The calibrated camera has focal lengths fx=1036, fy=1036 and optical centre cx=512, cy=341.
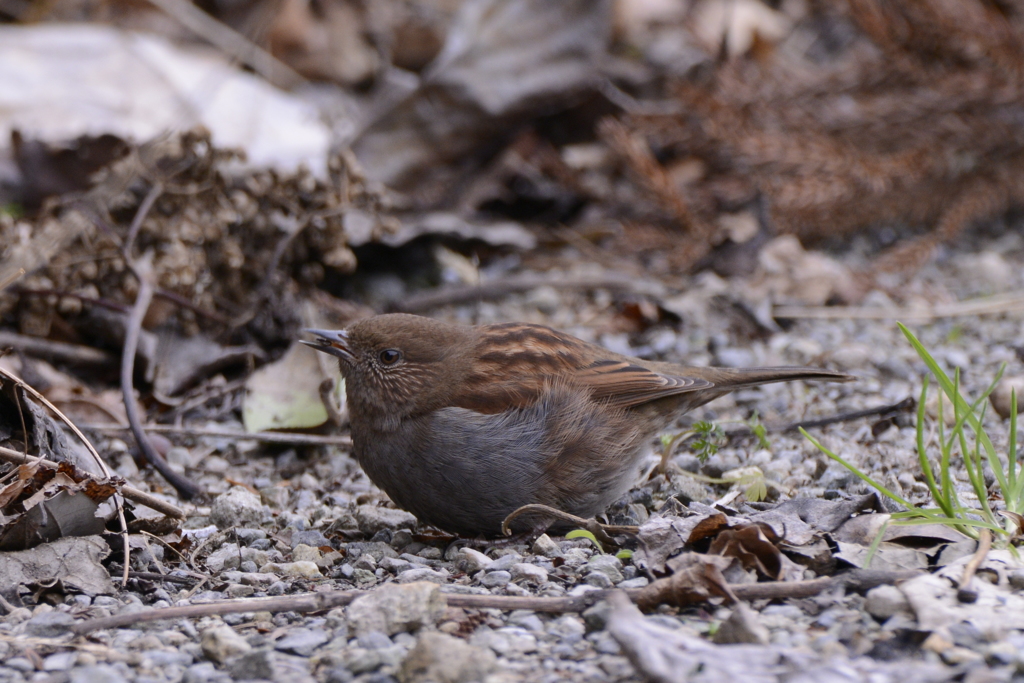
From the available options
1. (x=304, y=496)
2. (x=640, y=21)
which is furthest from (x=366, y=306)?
(x=640, y=21)

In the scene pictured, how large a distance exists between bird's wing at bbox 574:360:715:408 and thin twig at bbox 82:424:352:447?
1166mm

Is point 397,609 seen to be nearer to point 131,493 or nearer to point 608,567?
point 608,567

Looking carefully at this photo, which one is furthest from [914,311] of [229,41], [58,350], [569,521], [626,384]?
[229,41]

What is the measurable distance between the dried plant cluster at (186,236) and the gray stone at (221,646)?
247cm

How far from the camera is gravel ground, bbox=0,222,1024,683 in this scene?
8.36 ft

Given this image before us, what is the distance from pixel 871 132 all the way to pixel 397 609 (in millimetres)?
6324

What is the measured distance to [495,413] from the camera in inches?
159

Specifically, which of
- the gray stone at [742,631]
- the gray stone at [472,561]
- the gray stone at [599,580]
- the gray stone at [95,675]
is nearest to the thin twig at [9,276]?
the gray stone at [95,675]

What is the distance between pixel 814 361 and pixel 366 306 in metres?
2.75

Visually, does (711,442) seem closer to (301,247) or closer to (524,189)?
(301,247)

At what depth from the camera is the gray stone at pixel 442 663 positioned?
248cm

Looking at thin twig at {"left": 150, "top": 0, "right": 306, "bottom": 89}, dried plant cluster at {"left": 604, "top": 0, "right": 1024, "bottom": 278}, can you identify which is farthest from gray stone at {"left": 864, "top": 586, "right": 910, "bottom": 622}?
thin twig at {"left": 150, "top": 0, "right": 306, "bottom": 89}

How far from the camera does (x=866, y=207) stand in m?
7.76

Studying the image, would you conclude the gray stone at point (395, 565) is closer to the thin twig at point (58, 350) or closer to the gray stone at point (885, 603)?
the gray stone at point (885, 603)
